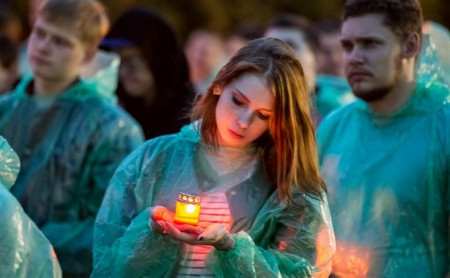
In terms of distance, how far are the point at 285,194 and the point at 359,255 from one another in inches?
40.0

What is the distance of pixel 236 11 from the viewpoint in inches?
631

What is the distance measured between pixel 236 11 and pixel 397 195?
35.3ft

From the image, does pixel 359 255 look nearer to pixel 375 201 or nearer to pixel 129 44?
pixel 375 201

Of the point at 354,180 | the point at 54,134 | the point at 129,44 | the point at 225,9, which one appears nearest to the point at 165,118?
the point at 129,44

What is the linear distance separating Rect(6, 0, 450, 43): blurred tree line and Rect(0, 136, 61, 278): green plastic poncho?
10566mm

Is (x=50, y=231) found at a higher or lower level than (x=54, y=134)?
lower

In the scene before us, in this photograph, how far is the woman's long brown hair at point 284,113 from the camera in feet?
14.9

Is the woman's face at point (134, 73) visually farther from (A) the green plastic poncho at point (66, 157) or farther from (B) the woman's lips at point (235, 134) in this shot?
(B) the woman's lips at point (235, 134)

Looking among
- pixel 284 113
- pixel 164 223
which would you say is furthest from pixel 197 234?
pixel 284 113

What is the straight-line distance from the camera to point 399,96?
5625mm

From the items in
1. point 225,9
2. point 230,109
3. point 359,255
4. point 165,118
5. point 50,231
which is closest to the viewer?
point 230,109

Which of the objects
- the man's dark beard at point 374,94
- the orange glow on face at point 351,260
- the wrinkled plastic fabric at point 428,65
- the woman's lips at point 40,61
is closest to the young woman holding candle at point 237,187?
the orange glow on face at point 351,260

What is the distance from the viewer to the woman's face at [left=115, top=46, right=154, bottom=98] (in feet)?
24.6

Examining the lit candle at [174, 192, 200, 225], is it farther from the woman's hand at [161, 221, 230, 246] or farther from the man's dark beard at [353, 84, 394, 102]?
the man's dark beard at [353, 84, 394, 102]
